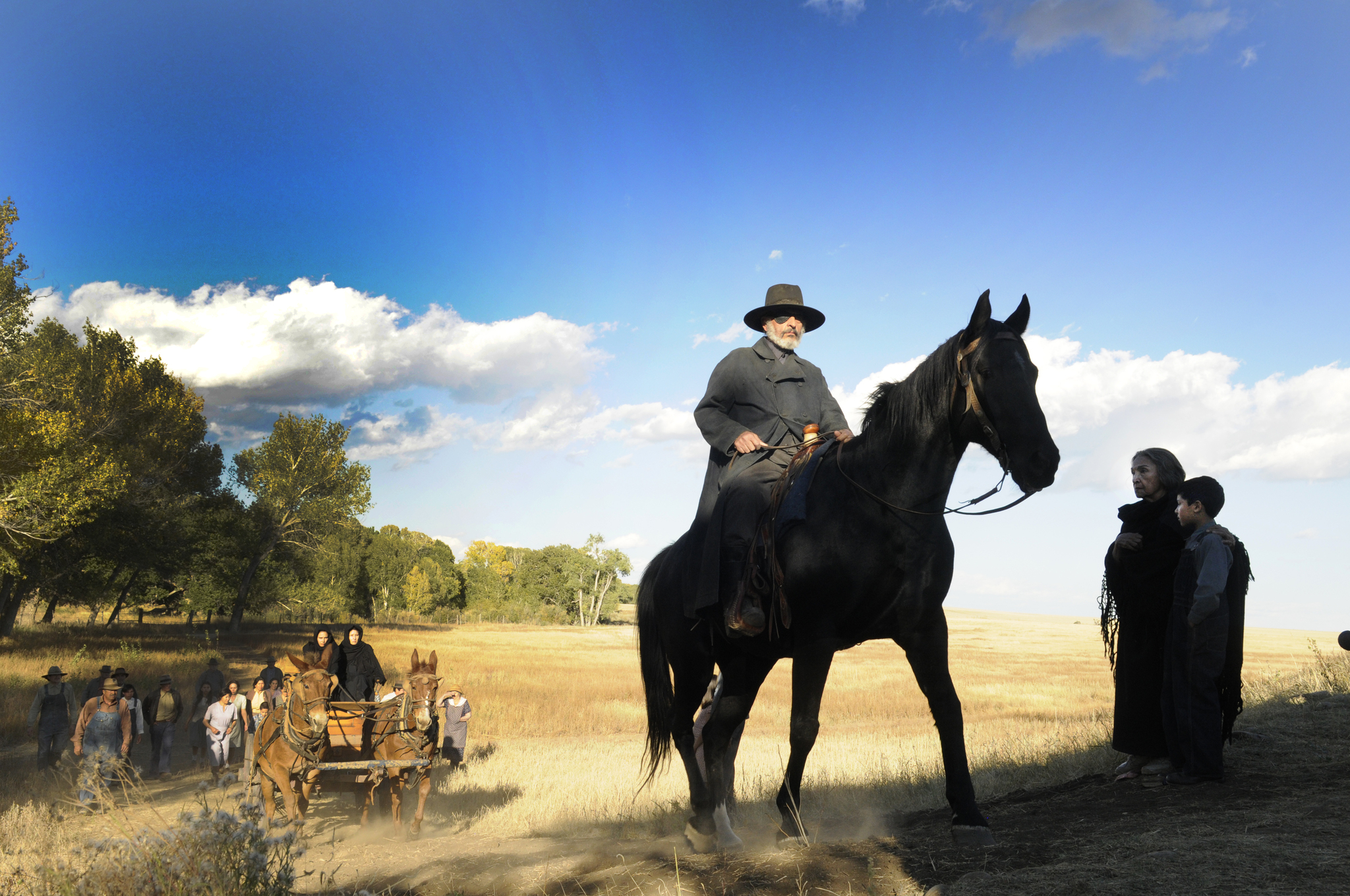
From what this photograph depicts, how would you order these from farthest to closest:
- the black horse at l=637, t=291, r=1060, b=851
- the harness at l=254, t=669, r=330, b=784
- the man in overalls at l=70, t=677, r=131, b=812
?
1. the man in overalls at l=70, t=677, r=131, b=812
2. the harness at l=254, t=669, r=330, b=784
3. the black horse at l=637, t=291, r=1060, b=851

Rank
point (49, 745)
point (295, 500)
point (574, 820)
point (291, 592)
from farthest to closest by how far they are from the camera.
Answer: point (291, 592)
point (295, 500)
point (49, 745)
point (574, 820)

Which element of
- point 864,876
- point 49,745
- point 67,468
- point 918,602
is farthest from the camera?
point 67,468

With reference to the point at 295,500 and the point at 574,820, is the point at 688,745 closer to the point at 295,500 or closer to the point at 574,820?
the point at 574,820

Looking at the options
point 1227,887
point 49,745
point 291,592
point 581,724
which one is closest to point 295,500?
point 291,592

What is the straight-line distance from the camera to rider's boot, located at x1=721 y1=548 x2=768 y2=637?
5.14m

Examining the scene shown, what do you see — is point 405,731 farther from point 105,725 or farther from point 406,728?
point 105,725

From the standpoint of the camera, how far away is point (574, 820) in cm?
1081

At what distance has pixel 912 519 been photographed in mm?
4852

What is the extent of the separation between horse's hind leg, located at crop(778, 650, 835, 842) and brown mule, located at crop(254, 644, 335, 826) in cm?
593

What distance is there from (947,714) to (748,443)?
7.11 feet

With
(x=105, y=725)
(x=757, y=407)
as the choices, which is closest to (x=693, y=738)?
(x=757, y=407)

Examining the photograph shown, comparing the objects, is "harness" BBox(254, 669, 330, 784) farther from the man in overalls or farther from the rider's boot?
the rider's boot

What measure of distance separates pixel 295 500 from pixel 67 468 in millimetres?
28076

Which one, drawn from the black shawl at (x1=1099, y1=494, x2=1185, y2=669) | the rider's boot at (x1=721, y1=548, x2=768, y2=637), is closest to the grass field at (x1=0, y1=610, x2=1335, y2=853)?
the black shawl at (x1=1099, y1=494, x2=1185, y2=669)
